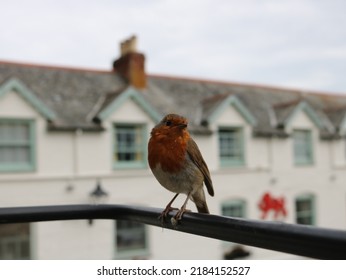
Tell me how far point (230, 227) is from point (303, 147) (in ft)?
45.1

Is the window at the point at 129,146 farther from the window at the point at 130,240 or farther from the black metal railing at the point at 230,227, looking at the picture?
the black metal railing at the point at 230,227

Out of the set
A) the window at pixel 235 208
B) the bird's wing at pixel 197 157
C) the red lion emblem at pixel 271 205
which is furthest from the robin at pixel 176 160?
the red lion emblem at pixel 271 205

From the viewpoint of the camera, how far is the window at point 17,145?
9.07 meters

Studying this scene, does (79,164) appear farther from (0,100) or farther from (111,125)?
(0,100)

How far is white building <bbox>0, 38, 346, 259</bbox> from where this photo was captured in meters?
9.33

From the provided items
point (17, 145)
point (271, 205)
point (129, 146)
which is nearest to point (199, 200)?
point (17, 145)

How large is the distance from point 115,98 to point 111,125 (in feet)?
2.25

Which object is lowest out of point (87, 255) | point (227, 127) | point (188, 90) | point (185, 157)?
point (87, 255)

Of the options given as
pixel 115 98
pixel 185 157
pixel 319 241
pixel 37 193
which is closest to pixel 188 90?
pixel 115 98

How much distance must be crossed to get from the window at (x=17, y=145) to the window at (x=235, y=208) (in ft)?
18.3

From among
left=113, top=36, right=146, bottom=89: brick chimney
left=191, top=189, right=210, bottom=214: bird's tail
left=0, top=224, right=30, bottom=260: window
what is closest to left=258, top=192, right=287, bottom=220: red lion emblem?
left=113, top=36, right=146, bottom=89: brick chimney

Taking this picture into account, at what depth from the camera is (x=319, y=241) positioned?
82 centimetres

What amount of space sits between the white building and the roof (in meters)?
0.04

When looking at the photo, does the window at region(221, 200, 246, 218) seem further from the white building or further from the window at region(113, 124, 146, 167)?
the window at region(113, 124, 146, 167)
